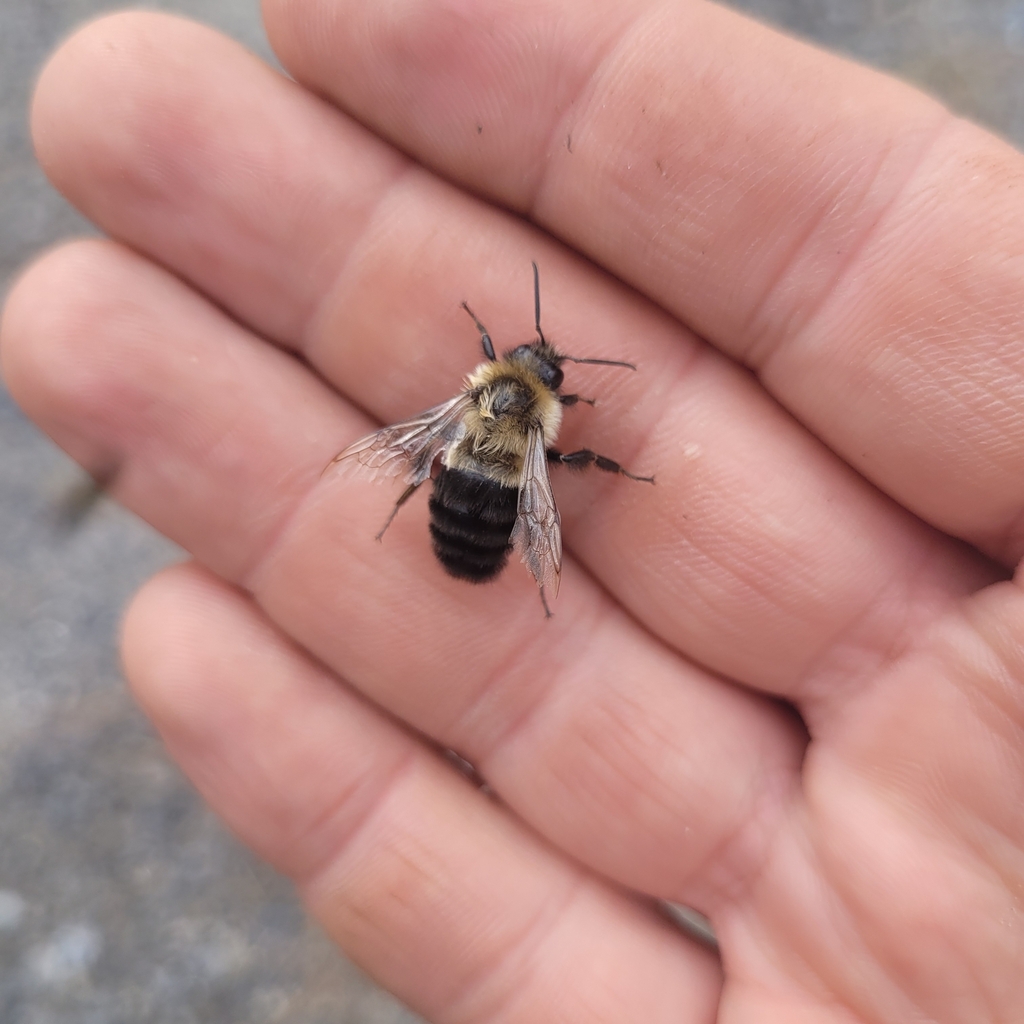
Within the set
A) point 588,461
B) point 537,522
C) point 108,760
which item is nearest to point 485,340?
point 588,461

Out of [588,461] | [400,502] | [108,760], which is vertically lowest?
[108,760]

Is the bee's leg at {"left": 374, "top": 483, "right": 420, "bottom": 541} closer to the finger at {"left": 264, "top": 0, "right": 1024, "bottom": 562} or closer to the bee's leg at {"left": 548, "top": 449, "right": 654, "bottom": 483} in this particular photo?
the bee's leg at {"left": 548, "top": 449, "right": 654, "bottom": 483}

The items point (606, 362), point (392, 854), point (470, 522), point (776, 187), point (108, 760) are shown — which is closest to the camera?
point (776, 187)

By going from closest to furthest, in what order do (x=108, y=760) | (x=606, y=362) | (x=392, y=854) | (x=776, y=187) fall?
(x=776, y=187) → (x=606, y=362) → (x=392, y=854) → (x=108, y=760)

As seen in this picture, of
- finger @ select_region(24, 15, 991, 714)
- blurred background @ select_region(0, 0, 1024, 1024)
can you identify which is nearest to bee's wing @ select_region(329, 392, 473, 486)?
finger @ select_region(24, 15, 991, 714)

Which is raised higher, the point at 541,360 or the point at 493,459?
the point at 541,360

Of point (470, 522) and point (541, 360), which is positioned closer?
point (470, 522)

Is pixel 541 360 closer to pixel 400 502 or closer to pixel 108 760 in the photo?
pixel 400 502

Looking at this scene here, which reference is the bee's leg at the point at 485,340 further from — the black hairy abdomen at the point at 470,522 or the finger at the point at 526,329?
the black hairy abdomen at the point at 470,522
